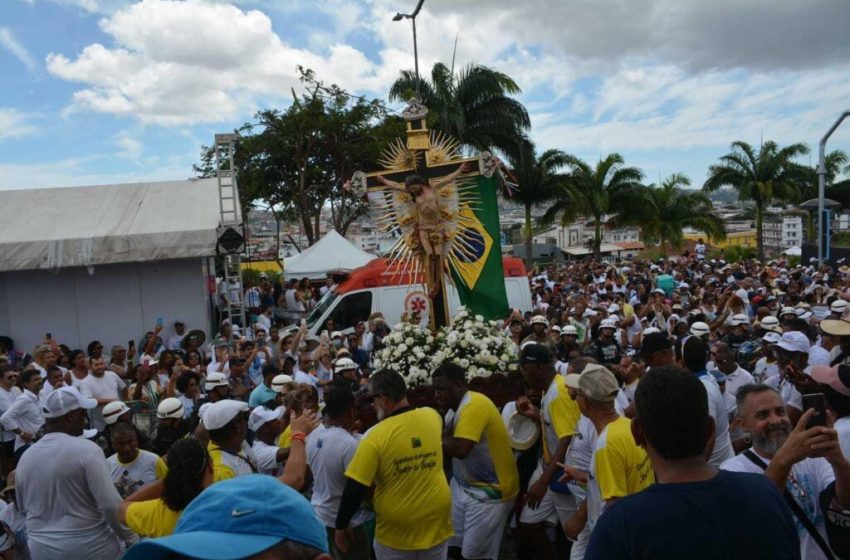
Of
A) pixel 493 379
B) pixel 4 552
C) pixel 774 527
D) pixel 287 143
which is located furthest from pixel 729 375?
pixel 287 143

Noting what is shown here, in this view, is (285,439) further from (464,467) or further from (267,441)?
(464,467)

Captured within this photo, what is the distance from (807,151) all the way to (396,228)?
33.3 m

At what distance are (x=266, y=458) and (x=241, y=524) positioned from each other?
3.39 meters

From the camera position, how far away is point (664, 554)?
1.94 m

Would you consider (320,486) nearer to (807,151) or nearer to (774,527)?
(774,527)

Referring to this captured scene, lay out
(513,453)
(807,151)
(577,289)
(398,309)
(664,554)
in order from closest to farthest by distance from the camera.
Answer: (664,554) → (513,453) → (398,309) → (577,289) → (807,151)

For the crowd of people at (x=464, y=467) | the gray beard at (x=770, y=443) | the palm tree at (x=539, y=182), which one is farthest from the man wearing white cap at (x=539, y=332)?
the palm tree at (x=539, y=182)

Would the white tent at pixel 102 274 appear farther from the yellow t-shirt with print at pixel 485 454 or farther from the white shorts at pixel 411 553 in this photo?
the white shorts at pixel 411 553

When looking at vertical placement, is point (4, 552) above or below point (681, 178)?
below

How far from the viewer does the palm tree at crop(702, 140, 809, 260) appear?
113ft

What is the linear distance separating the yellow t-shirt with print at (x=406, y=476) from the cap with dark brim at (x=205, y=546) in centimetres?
261

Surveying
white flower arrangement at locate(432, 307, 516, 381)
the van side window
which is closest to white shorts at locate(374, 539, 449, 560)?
white flower arrangement at locate(432, 307, 516, 381)

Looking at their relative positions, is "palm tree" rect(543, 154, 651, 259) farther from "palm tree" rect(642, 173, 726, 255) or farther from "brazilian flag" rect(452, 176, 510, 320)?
"brazilian flag" rect(452, 176, 510, 320)

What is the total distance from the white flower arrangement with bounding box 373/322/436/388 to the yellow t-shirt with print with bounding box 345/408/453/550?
→ 2.52m
